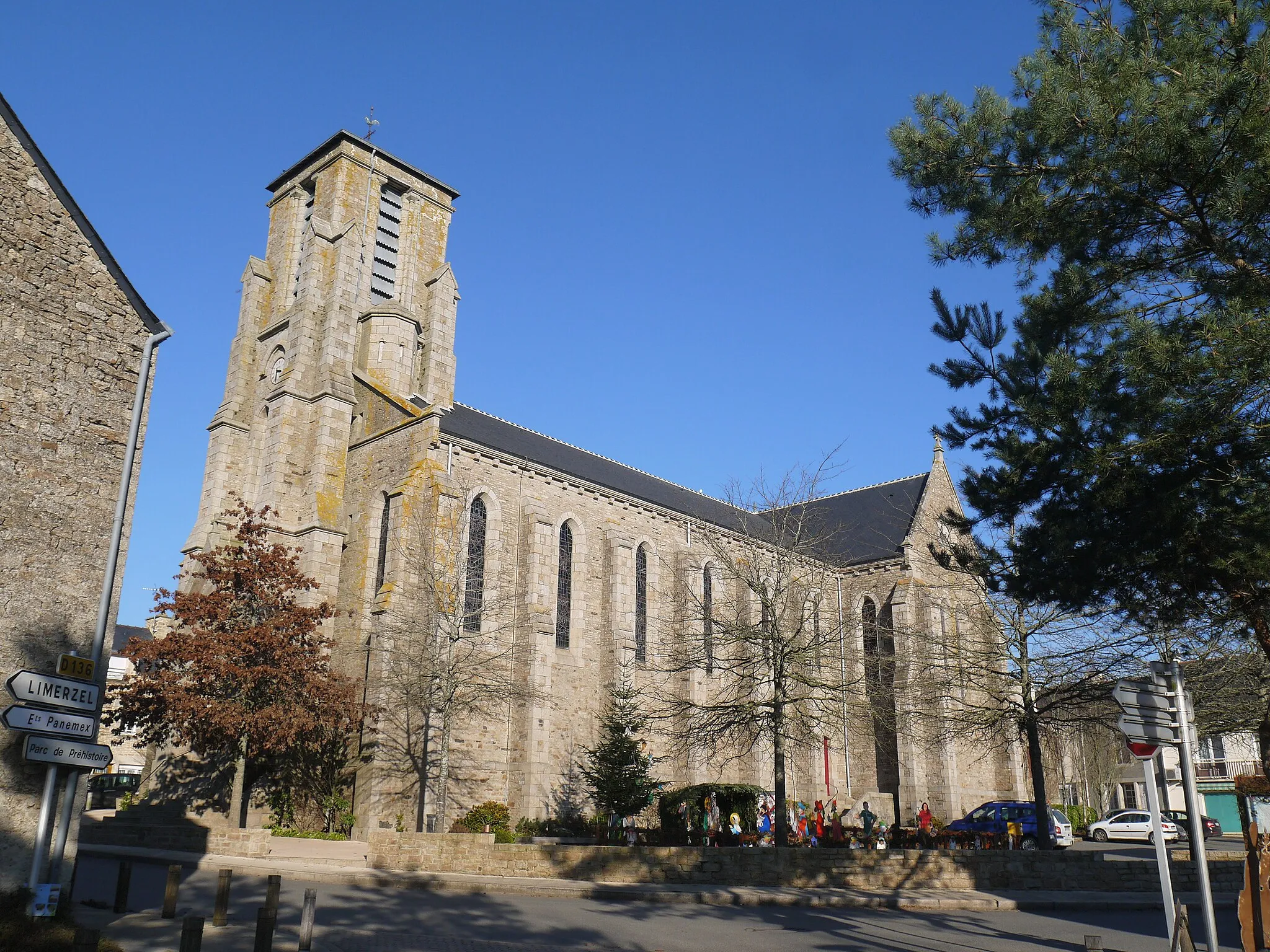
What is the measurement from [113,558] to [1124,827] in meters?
36.8

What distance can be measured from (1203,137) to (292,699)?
20882 mm

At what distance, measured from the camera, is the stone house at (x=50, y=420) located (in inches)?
402

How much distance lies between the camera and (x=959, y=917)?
14492 mm

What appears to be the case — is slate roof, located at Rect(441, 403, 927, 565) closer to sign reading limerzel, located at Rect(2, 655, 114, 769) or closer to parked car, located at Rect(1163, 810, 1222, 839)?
parked car, located at Rect(1163, 810, 1222, 839)

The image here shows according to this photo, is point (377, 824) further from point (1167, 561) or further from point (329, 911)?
point (1167, 561)

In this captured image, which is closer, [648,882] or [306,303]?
[648,882]

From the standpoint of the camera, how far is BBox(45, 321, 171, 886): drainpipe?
10.1 metres

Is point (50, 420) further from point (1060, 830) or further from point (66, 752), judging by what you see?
point (1060, 830)

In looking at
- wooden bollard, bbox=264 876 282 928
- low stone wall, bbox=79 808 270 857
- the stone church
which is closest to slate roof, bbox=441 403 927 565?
the stone church

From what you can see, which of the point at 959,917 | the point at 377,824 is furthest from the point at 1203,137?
the point at 377,824

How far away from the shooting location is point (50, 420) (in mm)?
10992

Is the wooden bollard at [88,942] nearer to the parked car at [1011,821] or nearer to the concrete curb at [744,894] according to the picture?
the concrete curb at [744,894]

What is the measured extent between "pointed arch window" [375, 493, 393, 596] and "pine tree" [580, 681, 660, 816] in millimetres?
7642

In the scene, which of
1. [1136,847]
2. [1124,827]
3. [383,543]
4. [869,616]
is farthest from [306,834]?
[1124,827]
